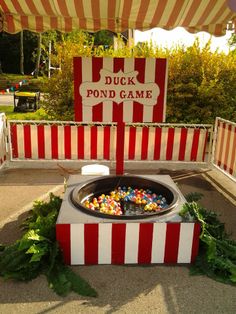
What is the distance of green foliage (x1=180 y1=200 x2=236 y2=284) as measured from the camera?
3.17 meters

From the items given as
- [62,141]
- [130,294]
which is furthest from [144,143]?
[130,294]

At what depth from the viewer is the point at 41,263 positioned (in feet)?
10.6

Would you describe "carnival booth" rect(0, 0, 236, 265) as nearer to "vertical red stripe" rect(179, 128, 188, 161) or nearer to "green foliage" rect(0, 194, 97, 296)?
"vertical red stripe" rect(179, 128, 188, 161)

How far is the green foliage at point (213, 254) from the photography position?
3.17m

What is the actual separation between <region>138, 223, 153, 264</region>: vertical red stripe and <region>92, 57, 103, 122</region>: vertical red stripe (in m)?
1.75

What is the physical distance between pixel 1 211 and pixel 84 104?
2164 millimetres

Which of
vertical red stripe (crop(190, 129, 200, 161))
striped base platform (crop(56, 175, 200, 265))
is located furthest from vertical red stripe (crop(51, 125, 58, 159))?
striped base platform (crop(56, 175, 200, 265))

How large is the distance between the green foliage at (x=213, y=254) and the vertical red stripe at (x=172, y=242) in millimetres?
192

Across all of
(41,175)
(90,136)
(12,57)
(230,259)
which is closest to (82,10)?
(90,136)

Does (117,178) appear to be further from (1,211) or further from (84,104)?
(1,211)

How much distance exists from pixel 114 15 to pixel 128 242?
4.03 metres

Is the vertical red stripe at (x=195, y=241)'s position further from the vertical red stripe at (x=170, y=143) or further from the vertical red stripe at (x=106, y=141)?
the vertical red stripe at (x=106, y=141)

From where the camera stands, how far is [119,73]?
4.18 metres

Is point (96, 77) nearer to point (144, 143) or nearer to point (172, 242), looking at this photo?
point (172, 242)
